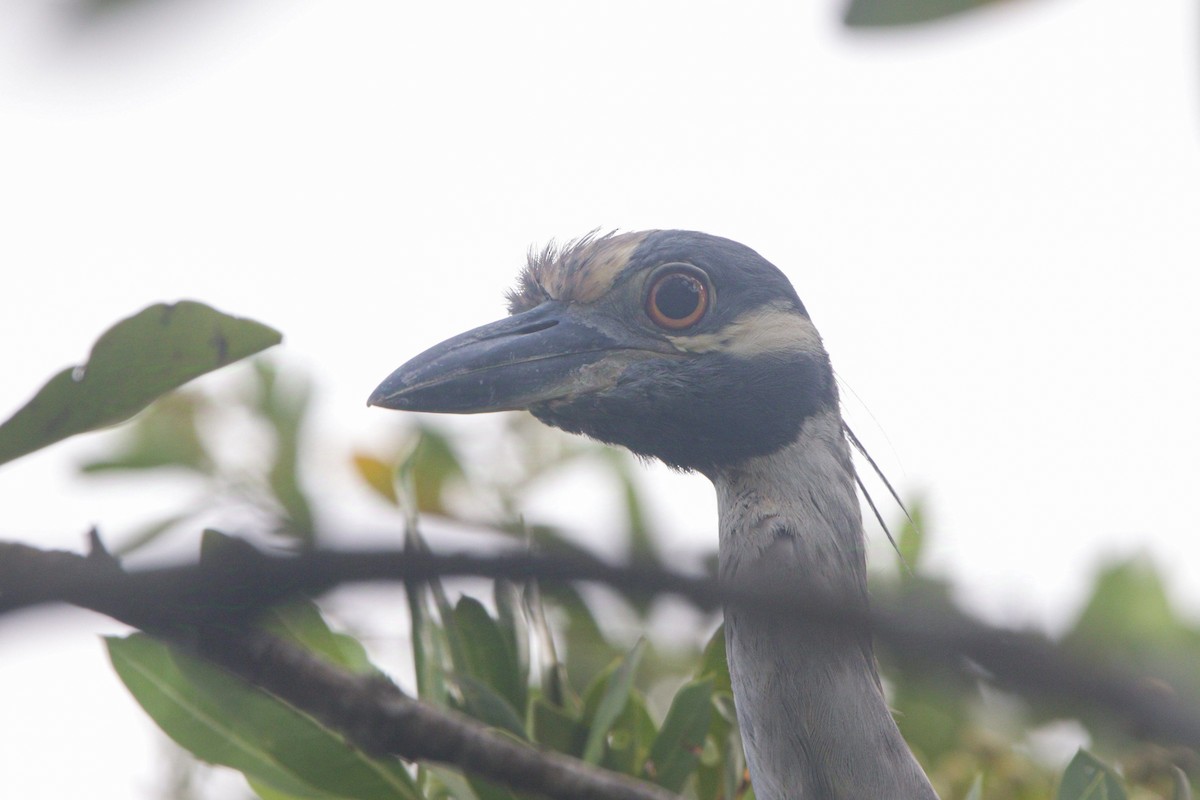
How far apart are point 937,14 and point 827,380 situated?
259cm

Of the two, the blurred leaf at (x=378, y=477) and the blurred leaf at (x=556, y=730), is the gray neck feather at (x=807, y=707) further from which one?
the blurred leaf at (x=378, y=477)

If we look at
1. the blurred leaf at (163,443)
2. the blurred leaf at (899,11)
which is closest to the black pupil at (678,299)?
the blurred leaf at (163,443)

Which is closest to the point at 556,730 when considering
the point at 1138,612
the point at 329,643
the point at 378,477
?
the point at 329,643

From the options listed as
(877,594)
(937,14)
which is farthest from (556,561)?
(877,594)

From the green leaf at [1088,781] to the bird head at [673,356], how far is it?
1322 millimetres

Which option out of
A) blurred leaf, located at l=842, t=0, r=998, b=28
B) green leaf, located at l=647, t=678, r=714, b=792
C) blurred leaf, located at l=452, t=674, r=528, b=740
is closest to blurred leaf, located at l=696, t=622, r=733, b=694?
green leaf, located at l=647, t=678, r=714, b=792

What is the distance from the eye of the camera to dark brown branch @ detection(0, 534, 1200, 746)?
55cm

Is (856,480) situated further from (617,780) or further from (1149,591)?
(617,780)

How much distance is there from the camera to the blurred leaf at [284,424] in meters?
3.66

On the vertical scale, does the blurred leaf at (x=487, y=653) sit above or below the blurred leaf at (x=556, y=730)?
above

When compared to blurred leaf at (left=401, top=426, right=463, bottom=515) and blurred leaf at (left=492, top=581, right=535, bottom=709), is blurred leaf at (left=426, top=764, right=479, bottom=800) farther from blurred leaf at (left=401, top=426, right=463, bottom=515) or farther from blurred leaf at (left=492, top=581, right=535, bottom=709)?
blurred leaf at (left=401, top=426, right=463, bottom=515)

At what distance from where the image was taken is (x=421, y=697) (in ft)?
8.20

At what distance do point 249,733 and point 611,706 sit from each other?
2.53 ft

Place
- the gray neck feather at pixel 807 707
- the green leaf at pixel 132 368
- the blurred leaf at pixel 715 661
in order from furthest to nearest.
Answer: the blurred leaf at pixel 715 661
the gray neck feather at pixel 807 707
the green leaf at pixel 132 368
